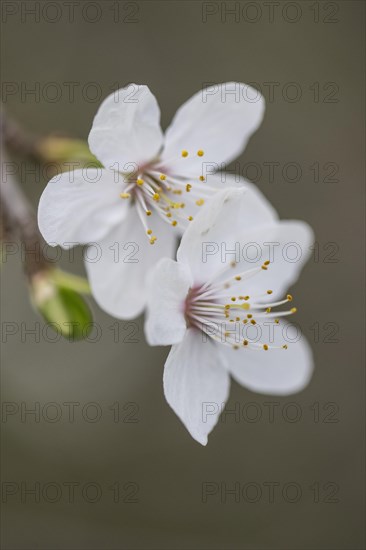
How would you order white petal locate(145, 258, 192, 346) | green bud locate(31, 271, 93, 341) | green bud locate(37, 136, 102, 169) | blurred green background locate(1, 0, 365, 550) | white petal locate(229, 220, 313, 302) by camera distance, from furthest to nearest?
blurred green background locate(1, 0, 365, 550) < green bud locate(37, 136, 102, 169) < white petal locate(229, 220, 313, 302) < green bud locate(31, 271, 93, 341) < white petal locate(145, 258, 192, 346)

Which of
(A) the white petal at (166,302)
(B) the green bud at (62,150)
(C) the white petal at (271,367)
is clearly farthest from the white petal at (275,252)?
(B) the green bud at (62,150)

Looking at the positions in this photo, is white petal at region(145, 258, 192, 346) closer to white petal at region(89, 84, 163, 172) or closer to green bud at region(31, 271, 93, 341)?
green bud at region(31, 271, 93, 341)

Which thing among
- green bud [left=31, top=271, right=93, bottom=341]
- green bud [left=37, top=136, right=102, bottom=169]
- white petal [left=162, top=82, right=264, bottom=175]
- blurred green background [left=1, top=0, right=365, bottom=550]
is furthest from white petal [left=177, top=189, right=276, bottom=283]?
blurred green background [left=1, top=0, right=365, bottom=550]

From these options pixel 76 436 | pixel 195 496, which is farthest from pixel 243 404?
pixel 76 436

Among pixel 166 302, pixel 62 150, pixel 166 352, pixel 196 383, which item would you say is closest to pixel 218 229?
pixel 166 302

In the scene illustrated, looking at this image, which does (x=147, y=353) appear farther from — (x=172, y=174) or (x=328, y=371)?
(x=172, y=174)

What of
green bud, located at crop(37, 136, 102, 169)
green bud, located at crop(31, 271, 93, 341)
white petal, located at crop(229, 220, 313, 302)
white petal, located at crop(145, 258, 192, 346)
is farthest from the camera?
green bud, located at crop(37, 136, 102, 169)

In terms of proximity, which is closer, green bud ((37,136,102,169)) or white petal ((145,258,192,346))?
white petal ((145,258,192,346))
